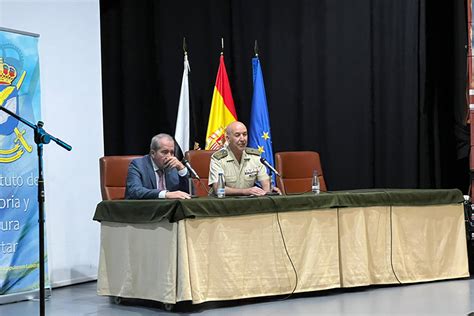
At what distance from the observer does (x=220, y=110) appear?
272 inches

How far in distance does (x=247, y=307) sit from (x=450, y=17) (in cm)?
353

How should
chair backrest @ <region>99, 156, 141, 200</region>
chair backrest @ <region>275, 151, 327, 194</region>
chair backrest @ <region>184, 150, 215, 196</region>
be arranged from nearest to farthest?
chair backrest @ <region>99, 156, 141, 200</region>, chair backrest @ <region>184, 150, 215, 196</region>, chair backrest @ <region>275, 151, 327, 194</region>

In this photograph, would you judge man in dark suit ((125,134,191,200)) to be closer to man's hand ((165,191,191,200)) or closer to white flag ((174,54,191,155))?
man's hand ((165,191,191,200))

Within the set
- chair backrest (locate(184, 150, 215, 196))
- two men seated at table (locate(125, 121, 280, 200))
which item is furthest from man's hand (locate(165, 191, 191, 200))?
chair backrest (locate(184, 150, 215, 196))

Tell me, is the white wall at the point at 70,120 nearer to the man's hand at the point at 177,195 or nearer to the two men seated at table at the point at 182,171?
the two men seated at table at the point at 182,171

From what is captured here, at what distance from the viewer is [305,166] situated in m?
6.24

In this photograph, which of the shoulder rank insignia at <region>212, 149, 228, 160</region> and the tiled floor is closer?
the tiled floor

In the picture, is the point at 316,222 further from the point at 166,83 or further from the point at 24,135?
the point at 166,83

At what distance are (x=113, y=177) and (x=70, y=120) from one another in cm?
104

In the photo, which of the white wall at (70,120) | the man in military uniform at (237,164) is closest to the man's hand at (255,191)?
the man in military uniform at (237,164)

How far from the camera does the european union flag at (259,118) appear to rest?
6.84 meters

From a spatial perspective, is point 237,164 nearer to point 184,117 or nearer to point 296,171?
point 296,171

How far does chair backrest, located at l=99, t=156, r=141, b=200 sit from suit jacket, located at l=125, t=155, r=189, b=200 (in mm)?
326

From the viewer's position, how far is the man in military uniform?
556 cm
